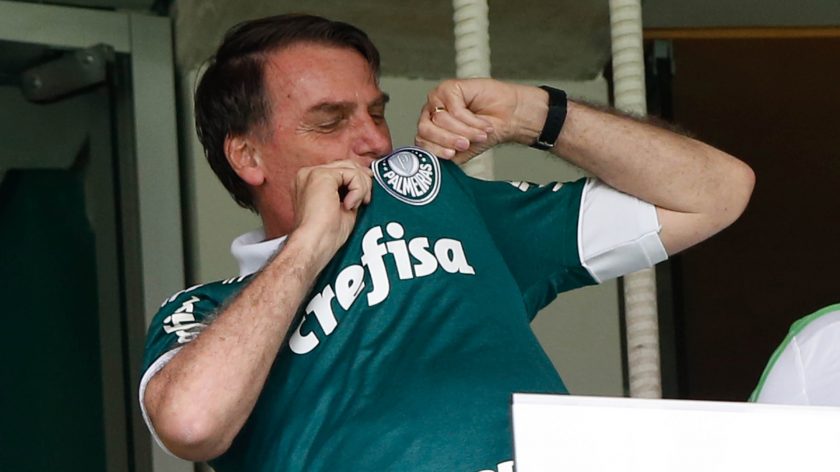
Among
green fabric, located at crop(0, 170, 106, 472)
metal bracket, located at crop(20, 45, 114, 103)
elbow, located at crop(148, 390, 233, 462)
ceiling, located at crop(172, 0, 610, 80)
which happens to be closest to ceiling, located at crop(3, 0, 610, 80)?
ceiling, located at crop(172, 0, 610, 80)

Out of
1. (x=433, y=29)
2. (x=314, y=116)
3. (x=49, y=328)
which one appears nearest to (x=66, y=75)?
(x=49, y=328)

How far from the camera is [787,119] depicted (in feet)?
11.4

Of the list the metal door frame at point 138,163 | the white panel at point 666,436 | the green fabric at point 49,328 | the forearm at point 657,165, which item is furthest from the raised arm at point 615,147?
the green fabric at point 49,328

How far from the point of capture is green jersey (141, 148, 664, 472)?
5.08ft

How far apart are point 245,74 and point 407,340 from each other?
0.50 meters

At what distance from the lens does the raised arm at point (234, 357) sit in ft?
4.90

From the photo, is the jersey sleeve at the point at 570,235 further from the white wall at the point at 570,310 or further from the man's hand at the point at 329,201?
the white wall at the point at 570,310

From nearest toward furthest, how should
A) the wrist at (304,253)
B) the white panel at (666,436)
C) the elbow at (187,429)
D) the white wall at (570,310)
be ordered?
the white panel at (666,436)
the elbow at (187,429)
the wrist at (304,253)
the white wall at (570,310)

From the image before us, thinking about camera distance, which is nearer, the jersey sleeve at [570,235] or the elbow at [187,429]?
the elbow at [187,429]

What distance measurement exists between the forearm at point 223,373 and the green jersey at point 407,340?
0.28ft

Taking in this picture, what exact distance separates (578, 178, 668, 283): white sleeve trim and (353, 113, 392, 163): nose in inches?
9.9

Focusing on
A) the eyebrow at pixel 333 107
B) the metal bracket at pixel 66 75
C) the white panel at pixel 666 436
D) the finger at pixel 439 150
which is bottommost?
the white panel at pixel 666 436

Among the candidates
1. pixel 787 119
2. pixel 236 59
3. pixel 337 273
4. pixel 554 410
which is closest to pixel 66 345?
pixel 236 59

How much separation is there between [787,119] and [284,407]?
85.1 inches
